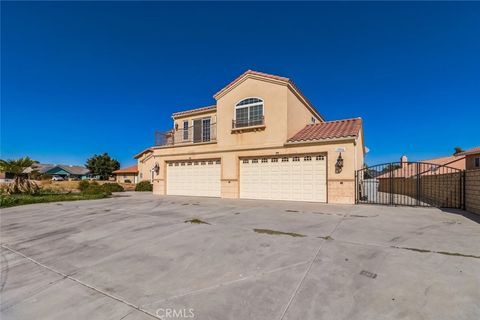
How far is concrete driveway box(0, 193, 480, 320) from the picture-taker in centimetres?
288

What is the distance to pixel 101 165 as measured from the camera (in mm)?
57156

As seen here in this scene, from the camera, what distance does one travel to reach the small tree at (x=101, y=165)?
187ft

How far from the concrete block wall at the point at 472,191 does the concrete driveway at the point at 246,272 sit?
2695mm

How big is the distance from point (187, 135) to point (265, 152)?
8.37m

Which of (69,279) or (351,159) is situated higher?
(351,159)

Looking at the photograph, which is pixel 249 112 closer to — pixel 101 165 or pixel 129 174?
pixel 129 174

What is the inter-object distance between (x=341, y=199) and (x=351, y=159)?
6.96ft

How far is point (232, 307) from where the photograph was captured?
290 centimetres

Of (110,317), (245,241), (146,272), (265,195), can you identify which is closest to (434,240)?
(245,241)

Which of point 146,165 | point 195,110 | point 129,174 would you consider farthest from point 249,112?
point 129,174

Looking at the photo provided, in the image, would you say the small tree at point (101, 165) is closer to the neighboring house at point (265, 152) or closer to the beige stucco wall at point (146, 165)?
the beige stucco wall at point (146, 165)

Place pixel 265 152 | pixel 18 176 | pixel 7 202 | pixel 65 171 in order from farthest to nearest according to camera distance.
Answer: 1. pixel 65 171
2. pixel 18 176
3. pixel 265 152
4. pixel 7 202

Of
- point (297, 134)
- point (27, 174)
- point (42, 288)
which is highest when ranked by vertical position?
point (297, 134)

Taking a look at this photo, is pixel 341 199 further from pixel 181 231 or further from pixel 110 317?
pixel 110 317
